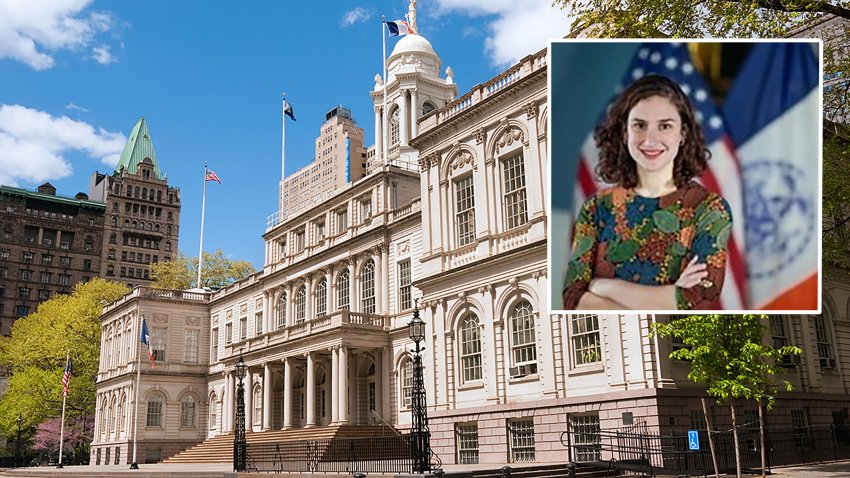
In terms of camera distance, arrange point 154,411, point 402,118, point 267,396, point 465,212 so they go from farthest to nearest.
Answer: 1. point 402,118
2. point 154,411
3. point 267,396
4. point 465,212

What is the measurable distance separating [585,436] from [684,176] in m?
23.8

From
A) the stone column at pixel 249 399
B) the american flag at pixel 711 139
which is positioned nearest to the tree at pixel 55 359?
the stone column at pixel 249 399

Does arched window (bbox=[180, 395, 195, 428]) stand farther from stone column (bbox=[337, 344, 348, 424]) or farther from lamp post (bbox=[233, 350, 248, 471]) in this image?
lamp post (bbox=[233, 350, 248, 471])

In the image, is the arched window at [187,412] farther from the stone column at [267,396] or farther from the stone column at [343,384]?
the stone column at [343,384]

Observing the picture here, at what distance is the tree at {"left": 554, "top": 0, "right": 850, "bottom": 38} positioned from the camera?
17.6m

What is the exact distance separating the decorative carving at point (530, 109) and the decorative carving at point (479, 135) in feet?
8.61

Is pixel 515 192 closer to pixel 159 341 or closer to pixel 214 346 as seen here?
pixel 214 346

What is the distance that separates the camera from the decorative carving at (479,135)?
32594 millimetres

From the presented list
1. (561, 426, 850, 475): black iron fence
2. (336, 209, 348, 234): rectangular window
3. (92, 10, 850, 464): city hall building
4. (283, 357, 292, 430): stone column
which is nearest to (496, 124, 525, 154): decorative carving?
(92, 10, 850, 464): city hall building

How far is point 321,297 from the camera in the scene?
48.2 meters

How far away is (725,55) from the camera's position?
4375 mm

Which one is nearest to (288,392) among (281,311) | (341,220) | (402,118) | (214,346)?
(281,311)

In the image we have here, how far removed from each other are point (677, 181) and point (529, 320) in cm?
2547

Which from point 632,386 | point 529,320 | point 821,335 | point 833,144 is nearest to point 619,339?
point 632,386
